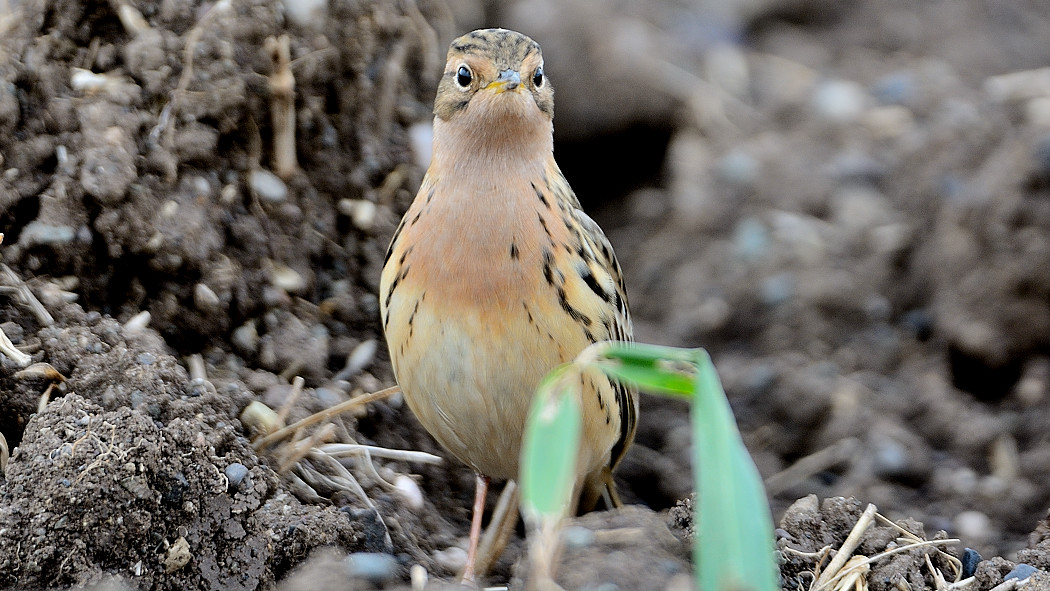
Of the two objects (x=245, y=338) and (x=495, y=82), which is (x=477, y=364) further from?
(x=245, y=338)

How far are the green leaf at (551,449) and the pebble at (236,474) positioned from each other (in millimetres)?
1641

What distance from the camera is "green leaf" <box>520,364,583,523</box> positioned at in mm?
2430

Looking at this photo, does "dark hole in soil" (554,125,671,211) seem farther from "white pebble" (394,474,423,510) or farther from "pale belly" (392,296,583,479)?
"pale belly" (392,296,583,479)

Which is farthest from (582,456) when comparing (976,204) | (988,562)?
(976,204)

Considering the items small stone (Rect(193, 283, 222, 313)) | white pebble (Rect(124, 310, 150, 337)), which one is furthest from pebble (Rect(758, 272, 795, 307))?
white pebble (Rect(124, 310, 150, 337))

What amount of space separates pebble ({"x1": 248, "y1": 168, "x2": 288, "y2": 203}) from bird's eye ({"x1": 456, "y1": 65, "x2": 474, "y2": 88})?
1.34 metres

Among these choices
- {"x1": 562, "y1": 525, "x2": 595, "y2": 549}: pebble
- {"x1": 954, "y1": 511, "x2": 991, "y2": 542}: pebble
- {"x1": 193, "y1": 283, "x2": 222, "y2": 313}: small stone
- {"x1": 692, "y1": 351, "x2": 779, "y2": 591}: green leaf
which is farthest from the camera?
{"x1": 954, "y1": 511, "x2": 991, "y2": 542}: pebble

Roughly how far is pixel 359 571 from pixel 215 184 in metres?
2.05

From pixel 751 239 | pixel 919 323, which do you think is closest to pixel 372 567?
pixel 919 323

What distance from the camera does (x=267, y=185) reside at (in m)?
5.22

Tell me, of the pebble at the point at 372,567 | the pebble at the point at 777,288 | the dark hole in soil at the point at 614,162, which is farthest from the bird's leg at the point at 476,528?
the dark hole in soil at the point at 614,162

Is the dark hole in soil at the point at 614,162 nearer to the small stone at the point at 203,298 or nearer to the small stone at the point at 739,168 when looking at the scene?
the small stone at the point at 739,168

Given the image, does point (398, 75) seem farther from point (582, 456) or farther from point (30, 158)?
point (582, 456)

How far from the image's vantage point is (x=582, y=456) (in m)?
4.43
